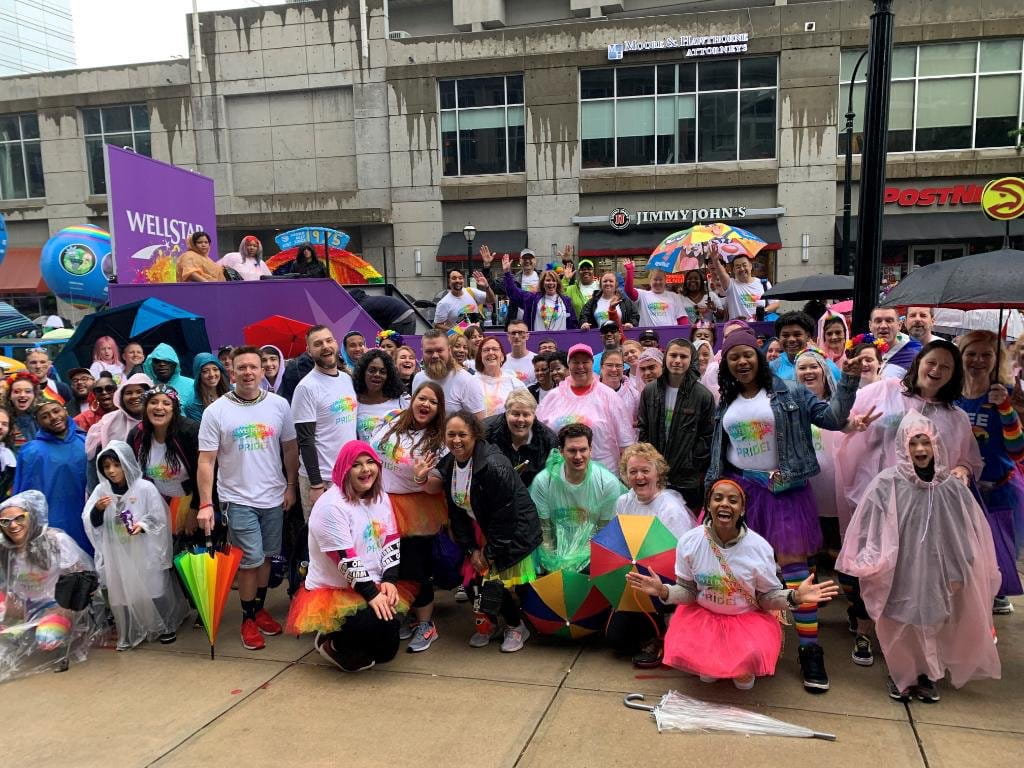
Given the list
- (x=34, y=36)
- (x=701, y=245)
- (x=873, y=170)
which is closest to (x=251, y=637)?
(x=873, y=170)

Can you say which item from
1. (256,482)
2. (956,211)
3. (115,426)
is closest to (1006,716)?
(256,482)

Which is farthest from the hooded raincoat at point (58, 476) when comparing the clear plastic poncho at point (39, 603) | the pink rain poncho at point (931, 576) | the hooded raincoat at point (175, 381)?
the pink rain poncho at point (931, 576)

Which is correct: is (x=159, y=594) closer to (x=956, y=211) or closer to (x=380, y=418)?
(x=380, y=418)

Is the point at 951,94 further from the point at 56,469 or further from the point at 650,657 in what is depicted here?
the point at 56,469

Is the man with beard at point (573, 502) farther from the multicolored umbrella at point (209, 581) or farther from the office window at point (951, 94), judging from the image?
the office window at point (951, 94)

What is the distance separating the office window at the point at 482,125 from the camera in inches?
955

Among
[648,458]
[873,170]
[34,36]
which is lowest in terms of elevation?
[648,458]

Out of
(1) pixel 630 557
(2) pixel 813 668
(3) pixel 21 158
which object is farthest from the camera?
(3) pixel 21 158

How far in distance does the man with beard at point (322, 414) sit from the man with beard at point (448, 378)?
0.55 meters

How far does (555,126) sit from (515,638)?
21.7 meters

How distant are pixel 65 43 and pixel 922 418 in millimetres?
83079

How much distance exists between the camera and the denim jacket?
4.25 m

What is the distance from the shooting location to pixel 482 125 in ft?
80.1

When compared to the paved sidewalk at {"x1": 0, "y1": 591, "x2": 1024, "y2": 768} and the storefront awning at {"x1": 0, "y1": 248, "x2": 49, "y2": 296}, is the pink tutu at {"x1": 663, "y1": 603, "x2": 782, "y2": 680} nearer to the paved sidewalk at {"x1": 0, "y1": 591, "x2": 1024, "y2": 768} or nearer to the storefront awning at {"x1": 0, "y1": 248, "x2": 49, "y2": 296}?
the paved sidewalk at {"x1": 0, "y1": 591, "x2": 1024, "y2": 768}
